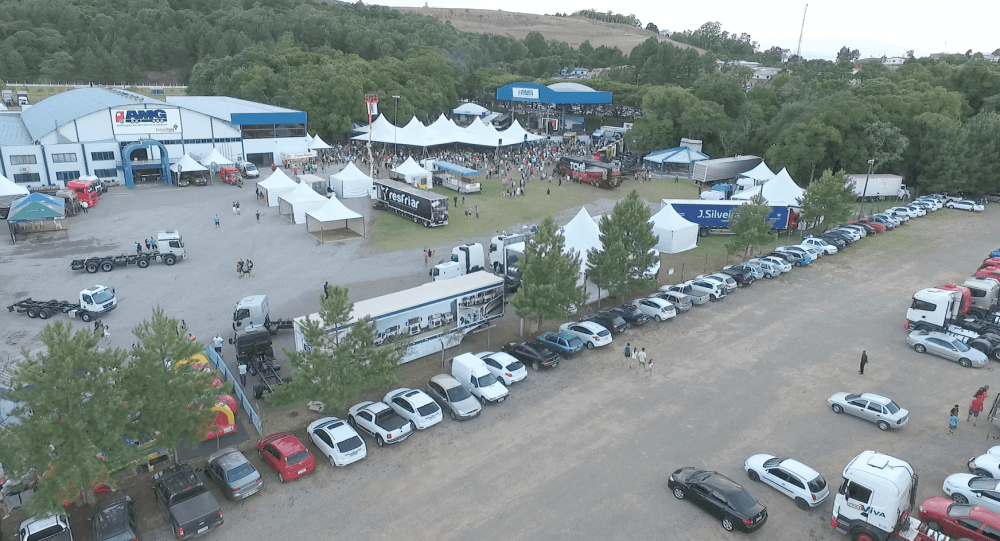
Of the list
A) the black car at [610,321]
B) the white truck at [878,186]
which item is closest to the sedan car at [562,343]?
the black car at [610,321]

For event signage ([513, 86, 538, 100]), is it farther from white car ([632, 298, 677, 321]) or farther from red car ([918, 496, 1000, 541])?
red car ([918, 496, 1000, 541])

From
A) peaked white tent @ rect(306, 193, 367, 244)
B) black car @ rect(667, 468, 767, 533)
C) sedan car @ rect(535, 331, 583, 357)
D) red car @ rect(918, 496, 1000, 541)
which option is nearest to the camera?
red car @ rect(918, 496, 1000, 541)

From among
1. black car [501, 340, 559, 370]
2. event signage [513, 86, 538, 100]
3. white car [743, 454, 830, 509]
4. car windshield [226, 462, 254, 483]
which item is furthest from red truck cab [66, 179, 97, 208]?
event signage [513, 86, 538, 100]

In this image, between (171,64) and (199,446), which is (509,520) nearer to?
(199,446)

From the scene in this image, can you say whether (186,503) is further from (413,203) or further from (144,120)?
(144,120)

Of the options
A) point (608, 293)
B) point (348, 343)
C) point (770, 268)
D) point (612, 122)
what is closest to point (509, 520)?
point (348, 343)

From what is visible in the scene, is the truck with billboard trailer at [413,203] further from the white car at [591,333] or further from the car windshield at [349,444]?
the car windshield at [349,444]
